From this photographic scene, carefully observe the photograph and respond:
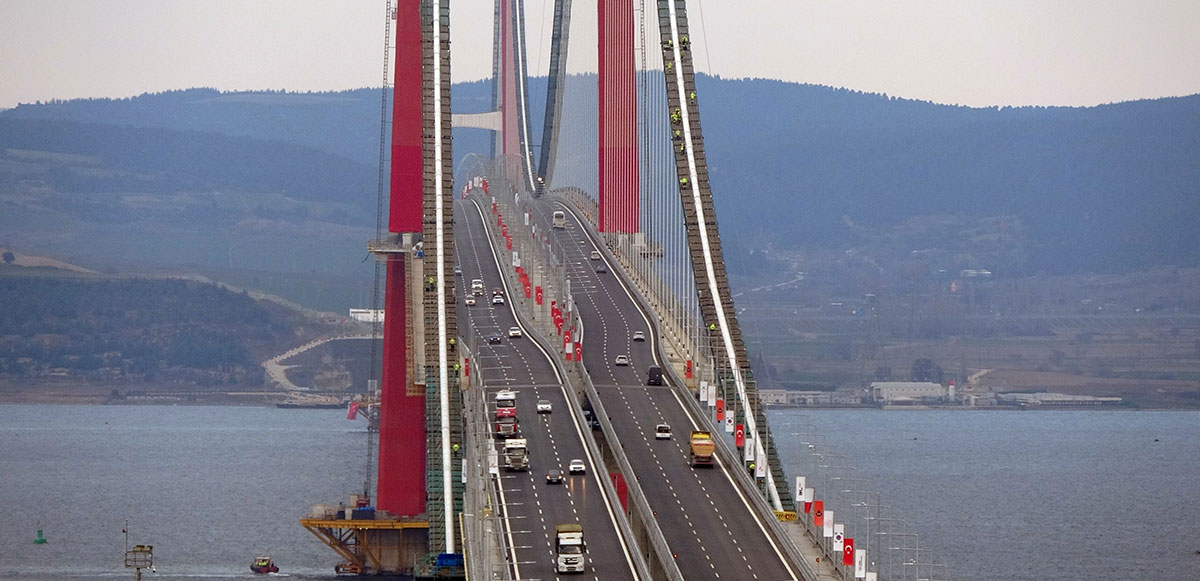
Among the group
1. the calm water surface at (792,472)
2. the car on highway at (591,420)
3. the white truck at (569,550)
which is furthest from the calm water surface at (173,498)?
the white truck at (569,550)

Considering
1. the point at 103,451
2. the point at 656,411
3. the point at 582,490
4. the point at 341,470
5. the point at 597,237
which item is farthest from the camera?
the point at 103,451

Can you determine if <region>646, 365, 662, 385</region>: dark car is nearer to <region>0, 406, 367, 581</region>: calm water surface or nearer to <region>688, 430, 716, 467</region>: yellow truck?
<region>688, 430, 716, 467</region>: yellow truck

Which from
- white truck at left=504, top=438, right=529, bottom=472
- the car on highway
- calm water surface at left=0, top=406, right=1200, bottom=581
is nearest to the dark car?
the car on highway

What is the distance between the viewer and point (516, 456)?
205ft

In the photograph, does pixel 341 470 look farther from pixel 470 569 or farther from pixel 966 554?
pixel 470 569

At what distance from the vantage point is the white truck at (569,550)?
49906 mm

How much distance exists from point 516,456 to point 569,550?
12.6 meters

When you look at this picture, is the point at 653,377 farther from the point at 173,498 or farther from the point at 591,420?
the point at 173,498

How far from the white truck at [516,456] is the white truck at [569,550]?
11333mm

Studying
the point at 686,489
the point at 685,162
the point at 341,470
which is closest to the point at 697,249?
the point at 685,162

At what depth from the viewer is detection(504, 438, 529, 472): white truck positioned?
62.6 metres

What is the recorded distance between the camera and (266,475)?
14700 centimetres

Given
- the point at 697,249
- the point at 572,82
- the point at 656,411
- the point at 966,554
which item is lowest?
the point at 966,554

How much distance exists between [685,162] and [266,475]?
2922 inches
